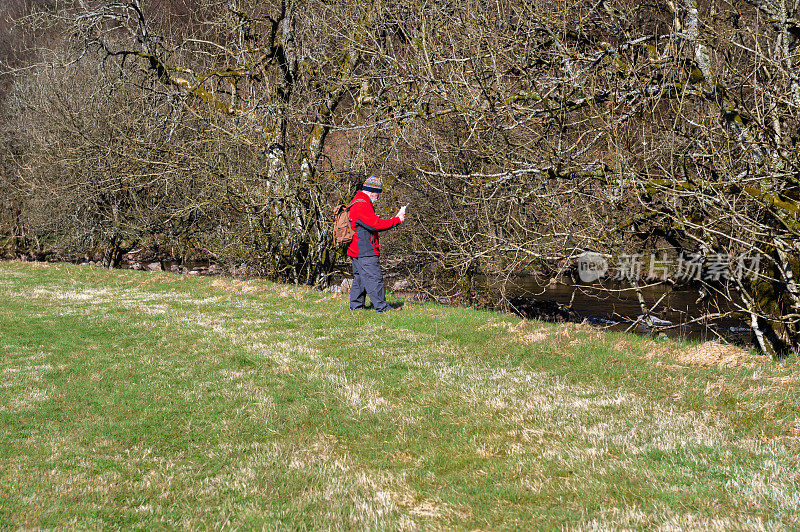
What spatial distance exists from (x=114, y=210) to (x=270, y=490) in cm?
2341

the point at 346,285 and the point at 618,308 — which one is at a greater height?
the point at 346,285

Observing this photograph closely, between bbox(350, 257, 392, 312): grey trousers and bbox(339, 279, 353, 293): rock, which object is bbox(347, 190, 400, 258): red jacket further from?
bbox(339, 279, 353, 293): rock

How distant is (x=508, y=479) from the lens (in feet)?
15.7

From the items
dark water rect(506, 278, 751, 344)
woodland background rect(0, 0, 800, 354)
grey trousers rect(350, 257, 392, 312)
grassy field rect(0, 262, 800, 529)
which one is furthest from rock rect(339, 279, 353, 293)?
grassy field rect(0, 262, 800, 529)

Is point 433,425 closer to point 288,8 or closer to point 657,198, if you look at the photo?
point 657,198

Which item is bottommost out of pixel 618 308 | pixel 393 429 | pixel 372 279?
pixel 618 308

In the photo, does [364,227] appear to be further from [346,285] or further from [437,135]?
[346,285]

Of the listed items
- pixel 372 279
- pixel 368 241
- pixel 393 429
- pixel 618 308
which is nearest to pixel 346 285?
pixel 618 308

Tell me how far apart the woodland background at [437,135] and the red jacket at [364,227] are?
1396mm

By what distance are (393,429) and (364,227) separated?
5.88 metres

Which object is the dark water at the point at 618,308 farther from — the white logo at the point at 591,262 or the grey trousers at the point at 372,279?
the grey trousers at the point at 372,279

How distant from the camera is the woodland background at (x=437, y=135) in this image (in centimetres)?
932

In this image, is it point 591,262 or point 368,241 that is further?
point 591,262

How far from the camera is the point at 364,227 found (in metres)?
11.4
